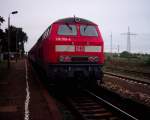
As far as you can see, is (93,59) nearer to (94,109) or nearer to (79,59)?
(79,59)

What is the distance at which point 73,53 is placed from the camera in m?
11.6

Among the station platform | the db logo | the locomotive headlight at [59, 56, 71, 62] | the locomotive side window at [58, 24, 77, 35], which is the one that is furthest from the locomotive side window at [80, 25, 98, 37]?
the station platform

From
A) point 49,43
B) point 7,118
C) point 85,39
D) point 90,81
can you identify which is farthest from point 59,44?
point 7,118

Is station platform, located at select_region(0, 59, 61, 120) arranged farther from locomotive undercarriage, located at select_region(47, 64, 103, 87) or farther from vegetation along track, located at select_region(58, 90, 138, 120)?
locomotive undercarriage, located at select_region(47, 64, 103, 87)

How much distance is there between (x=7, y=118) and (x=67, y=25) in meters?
5.67

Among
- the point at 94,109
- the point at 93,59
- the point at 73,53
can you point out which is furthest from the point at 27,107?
the point at 93,59

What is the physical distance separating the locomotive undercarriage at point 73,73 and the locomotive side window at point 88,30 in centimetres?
151

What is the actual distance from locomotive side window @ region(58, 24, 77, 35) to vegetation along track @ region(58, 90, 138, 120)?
2.83 m

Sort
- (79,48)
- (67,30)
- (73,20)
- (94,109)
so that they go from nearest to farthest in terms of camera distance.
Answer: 1. (94,109)
2. (79,48)
3. (67,30)
4. (73,20)

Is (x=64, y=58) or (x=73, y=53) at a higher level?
(x=73, y=53)

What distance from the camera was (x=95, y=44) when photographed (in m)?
12.0

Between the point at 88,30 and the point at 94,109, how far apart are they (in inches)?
167

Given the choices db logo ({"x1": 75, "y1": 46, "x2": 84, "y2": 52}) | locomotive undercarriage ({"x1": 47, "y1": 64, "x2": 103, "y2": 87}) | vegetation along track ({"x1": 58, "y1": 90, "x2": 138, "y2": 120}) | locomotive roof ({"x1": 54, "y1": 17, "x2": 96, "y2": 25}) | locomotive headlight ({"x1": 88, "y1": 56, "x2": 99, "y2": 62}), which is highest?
locomotive roof ({"x1": 54, "y1": 17, "x2": 96, "y2": 25})

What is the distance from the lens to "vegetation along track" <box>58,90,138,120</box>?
8195 mm
